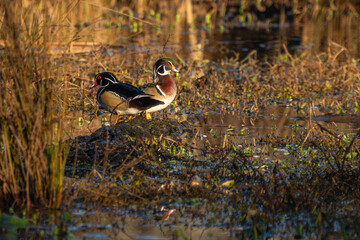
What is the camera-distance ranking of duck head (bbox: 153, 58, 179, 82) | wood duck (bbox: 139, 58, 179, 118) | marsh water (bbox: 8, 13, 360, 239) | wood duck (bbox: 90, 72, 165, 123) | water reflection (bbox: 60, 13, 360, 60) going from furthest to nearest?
water reflection (bbox: 60, 13, 360, 60) → duck head (bbox: 153, 58, 179, 82) → wood duck (bbox: 139, 58, 179, 118) → wood duck (bbox: 90, 72, 165, 123) → marsh water (bbox: 8, 13, 360, 239)

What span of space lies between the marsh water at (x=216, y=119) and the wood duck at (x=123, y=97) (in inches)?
14.3

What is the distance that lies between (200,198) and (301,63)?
6.78 metres

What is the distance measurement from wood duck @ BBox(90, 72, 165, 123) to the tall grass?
7.95ft

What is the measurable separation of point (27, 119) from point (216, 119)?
4234mm

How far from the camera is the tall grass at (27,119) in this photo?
14.1ft

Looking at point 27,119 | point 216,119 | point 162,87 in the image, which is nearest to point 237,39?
point 216,119

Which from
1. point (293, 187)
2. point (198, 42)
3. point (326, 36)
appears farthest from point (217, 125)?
point (326, 36)

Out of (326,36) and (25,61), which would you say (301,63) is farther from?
(25,61)

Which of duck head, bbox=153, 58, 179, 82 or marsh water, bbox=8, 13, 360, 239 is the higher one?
duck head, bbox=153, 58, 179, 82

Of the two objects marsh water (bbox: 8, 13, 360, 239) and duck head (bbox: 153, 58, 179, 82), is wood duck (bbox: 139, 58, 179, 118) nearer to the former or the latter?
duck head (bbox: 153, 58, 179, 82)

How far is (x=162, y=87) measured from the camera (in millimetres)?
7297

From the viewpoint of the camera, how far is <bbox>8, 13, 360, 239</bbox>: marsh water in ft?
13.9

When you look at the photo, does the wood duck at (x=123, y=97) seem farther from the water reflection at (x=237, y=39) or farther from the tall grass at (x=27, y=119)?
the water reflection at (x=237, y=39)

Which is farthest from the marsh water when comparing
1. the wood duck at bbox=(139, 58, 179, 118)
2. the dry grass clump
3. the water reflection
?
the wood duck at bbox=(139, 58, 179, 118)
